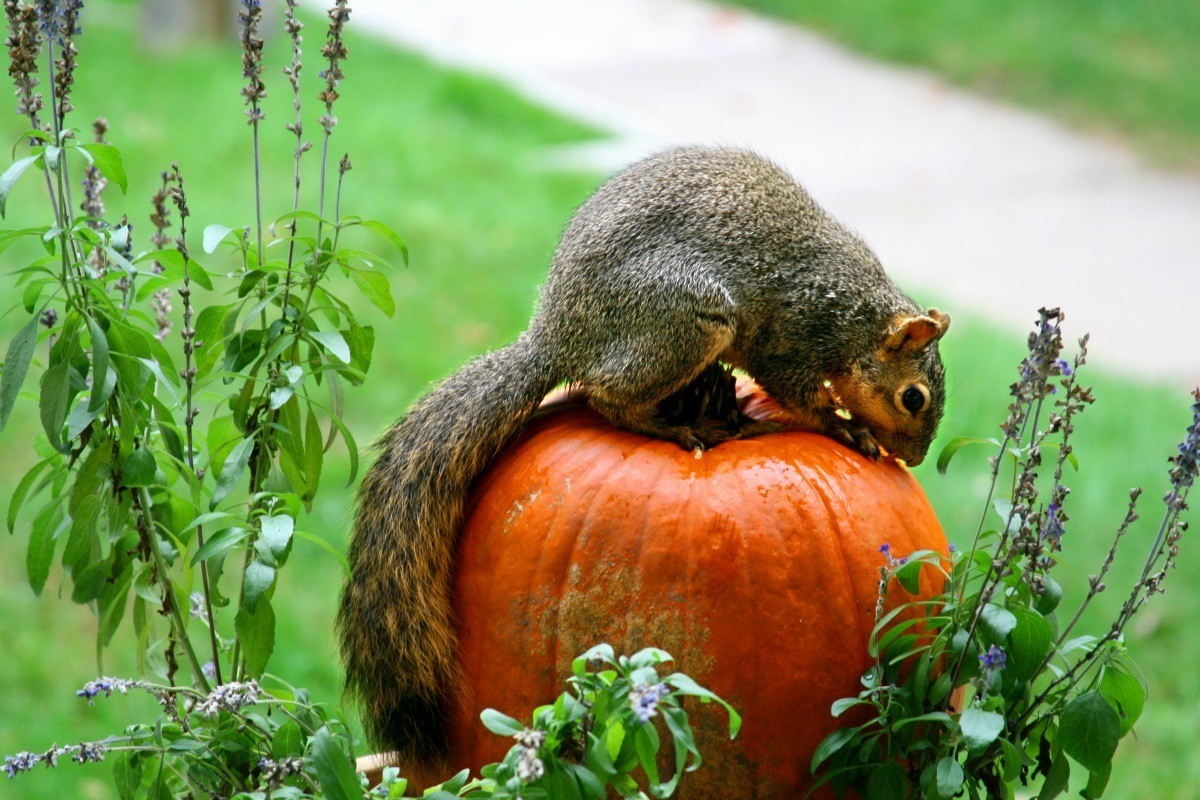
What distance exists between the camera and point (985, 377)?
4.47m

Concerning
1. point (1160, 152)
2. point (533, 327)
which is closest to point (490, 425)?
point (533, 327)

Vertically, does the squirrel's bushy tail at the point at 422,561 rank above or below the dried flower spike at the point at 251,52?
below

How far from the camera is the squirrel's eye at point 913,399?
1.96 meters

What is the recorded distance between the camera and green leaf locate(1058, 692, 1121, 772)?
5.20 ft

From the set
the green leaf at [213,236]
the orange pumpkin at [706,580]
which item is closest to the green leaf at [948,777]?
the orange pumpkin at [706,580]

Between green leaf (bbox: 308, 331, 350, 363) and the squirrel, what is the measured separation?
308 millimetres

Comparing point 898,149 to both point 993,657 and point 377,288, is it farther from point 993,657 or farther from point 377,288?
point 993,657

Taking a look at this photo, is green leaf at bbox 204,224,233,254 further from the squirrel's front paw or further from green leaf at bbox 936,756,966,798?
green leaf at bbox 936,756,966,798

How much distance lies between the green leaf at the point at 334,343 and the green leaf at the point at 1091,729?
931 millimetres

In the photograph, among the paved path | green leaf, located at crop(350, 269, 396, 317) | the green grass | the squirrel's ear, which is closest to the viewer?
green leaf, located at crop(350, 269, 396, 317)

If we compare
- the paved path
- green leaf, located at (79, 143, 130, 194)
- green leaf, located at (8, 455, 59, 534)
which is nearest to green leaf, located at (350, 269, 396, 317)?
green leaf, located at (79, 143, 130, 194)

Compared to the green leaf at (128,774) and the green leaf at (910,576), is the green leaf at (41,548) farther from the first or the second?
the green leaf at (910,576)

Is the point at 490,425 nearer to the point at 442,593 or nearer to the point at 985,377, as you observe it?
the point at 442,593

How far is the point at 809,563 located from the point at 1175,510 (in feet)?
1.50
